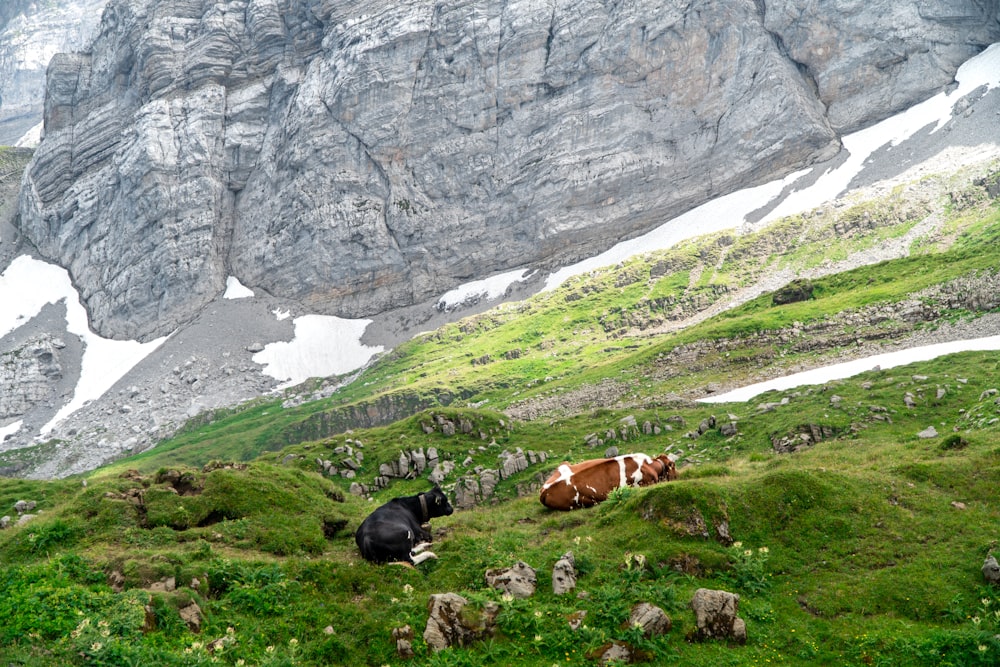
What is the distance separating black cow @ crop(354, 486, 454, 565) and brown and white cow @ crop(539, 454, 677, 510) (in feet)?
13.7

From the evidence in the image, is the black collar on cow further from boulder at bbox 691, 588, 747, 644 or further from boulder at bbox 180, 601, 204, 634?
boulder at bbox 691, 588, 747, 644

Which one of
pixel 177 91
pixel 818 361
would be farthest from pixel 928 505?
pixel 177 91

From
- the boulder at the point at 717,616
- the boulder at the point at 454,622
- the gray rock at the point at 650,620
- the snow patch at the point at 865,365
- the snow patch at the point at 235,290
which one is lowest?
the snow patch at the point at 865,365

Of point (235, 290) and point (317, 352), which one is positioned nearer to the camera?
point (317, 352)

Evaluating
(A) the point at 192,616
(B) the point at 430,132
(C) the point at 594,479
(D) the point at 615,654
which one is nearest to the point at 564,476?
(C) the point at 594,479

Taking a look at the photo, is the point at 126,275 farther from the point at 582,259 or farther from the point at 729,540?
the point at 729,540

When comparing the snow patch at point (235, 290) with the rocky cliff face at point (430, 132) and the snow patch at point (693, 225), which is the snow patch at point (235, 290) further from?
the snow patch at point (693, 225)

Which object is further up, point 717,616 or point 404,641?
point 404,641

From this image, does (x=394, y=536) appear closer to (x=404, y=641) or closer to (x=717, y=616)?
(x=404, y=641)

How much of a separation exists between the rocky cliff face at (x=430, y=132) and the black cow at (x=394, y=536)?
12890cm

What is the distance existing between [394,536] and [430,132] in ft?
499

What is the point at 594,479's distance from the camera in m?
18.6

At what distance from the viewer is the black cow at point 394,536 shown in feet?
48.3

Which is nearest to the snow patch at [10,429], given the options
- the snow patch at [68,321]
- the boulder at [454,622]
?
the snow patch at [68,321]
